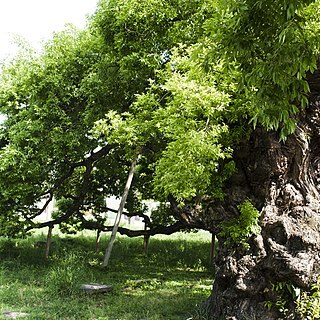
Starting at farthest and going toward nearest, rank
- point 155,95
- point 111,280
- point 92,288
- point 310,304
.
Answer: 1. point 111,280
2. point 92,288
3. point 155,95
4. point 310,304

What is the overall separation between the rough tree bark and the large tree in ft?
0.06

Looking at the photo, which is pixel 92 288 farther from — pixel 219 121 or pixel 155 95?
pixel 219 121

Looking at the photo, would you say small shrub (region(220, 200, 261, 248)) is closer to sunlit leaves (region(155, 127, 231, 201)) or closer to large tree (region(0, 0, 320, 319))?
large tree (region(0, 0, 320, 319))

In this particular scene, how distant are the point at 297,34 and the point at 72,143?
8.11 metres

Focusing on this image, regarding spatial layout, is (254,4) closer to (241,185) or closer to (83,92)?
(241,185)

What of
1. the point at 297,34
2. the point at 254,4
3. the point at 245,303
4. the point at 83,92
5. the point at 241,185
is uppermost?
the point at 83,92

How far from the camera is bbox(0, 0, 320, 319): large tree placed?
161 inches

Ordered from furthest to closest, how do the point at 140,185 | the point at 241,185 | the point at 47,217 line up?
the point at 47,217, the point at 140,185, the point at 241,185

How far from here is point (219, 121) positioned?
24.4 feet

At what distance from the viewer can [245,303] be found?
7.42 meters

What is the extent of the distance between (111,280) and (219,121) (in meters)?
6.36

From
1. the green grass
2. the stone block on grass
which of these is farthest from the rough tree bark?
the stone block on grass

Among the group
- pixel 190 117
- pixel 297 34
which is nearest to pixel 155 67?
pixel 190 117

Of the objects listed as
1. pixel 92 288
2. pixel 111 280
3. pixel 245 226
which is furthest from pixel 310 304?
pixel 111 280
